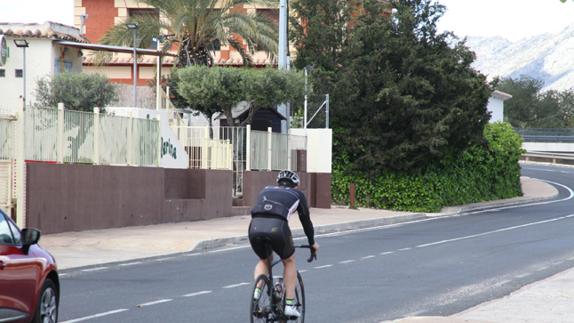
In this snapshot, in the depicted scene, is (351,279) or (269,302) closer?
(269,302)

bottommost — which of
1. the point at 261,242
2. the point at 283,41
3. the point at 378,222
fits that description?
the point at 378,222

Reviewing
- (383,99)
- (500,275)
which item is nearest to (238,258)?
(500,275)

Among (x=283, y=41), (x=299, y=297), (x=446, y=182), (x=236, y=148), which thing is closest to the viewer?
(x=299, y=297)

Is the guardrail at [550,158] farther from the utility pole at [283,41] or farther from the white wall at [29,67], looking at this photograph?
the white wall at [29,67]

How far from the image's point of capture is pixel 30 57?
44.0 m

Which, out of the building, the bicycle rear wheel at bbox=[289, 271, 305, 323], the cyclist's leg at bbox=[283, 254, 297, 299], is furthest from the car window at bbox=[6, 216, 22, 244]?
the building

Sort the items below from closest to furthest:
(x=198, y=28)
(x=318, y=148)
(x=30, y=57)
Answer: (x=30, y=57) → (x=198, y=28) → (x=318, y=148)

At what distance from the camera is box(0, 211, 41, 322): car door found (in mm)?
10430

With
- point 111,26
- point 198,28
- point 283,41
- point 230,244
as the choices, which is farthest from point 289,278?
point 111,26

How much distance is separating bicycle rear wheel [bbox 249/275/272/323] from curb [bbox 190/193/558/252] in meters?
14.0

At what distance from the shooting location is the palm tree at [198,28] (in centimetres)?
4419

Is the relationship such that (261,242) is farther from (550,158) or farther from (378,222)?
(550,158)

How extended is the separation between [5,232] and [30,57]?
112 feet

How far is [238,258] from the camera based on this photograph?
2384cm
